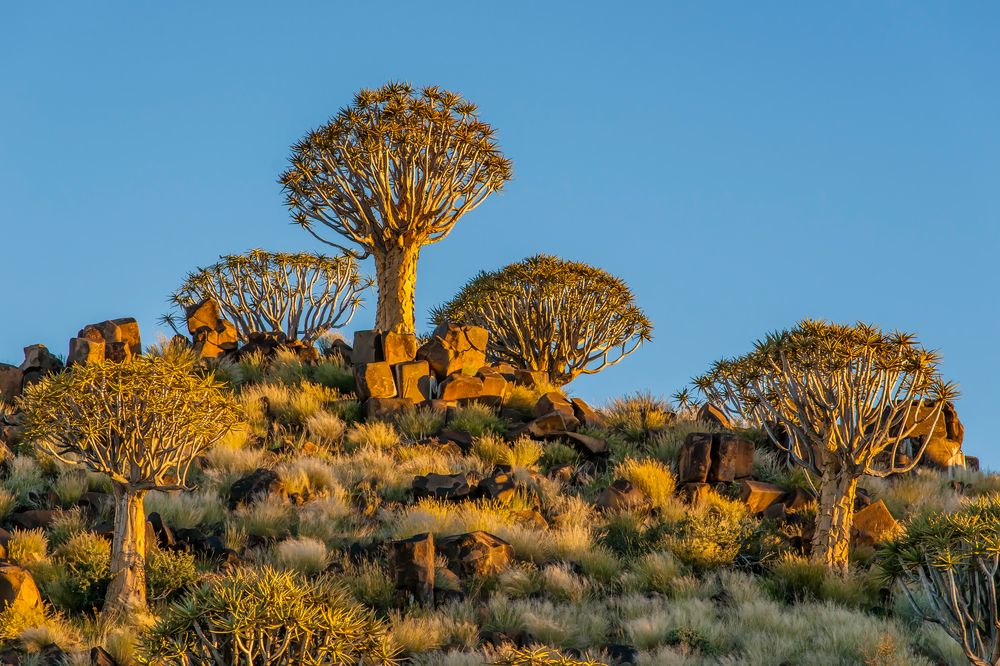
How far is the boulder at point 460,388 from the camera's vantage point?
19906 millimetres

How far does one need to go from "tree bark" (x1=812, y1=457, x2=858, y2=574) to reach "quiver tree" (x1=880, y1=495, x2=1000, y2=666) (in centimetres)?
263

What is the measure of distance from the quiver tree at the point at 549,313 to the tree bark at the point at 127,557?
44.3 feet

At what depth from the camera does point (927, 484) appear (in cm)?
1708

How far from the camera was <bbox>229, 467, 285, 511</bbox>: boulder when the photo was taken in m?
14.8

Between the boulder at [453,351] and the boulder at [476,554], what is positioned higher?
the boulder at [453,351]

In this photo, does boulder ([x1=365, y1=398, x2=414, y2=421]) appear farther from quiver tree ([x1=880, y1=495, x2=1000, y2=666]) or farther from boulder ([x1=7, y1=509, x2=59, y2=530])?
quiver tree ([x1=880, y1=495, x2=1000, y2=666])

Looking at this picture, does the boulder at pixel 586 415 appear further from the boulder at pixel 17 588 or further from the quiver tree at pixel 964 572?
the boulder at pixel 17 588

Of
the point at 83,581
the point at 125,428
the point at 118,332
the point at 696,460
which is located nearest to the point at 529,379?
the point at 696,460

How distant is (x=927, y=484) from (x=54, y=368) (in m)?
15.6

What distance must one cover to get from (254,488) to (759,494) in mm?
7135

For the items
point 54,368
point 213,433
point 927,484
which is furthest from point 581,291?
point 213,433

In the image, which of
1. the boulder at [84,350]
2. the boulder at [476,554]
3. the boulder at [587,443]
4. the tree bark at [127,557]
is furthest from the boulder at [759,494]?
the boulder at [84,350]

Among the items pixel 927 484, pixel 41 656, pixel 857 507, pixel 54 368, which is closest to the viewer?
pixel 41 656

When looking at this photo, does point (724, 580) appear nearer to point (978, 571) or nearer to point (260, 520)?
point (978, 571)
